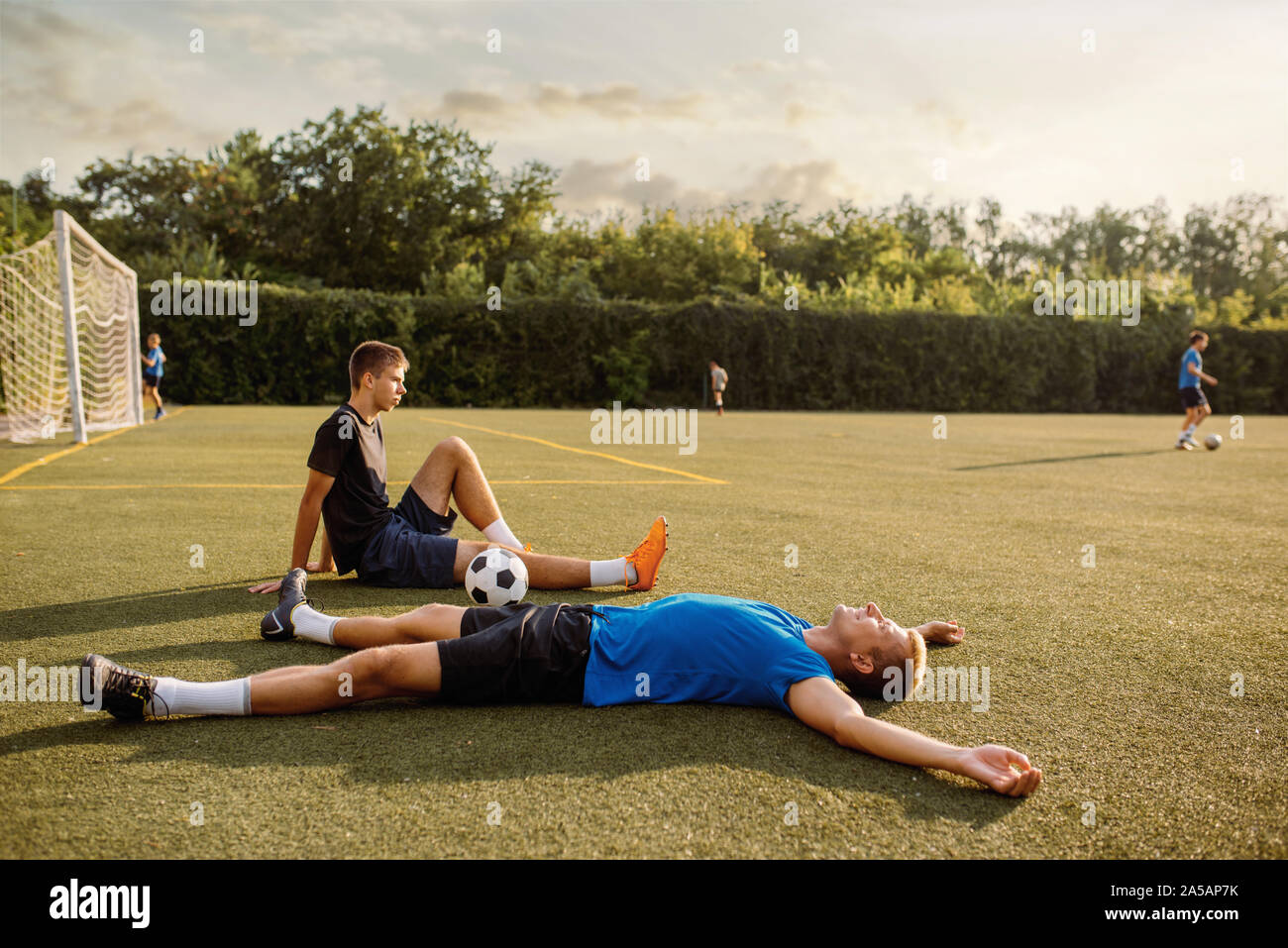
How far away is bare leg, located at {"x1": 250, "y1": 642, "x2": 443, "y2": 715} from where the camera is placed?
300 centimetres

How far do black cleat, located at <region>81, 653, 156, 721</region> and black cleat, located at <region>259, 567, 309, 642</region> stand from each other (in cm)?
83

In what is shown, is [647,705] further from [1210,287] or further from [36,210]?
[1210,287]

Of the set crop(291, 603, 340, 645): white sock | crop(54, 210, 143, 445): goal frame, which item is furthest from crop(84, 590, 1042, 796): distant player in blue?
crop(54, 210, 143, 445): goal frame

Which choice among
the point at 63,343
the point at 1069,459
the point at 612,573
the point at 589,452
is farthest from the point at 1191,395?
the point at 63,343

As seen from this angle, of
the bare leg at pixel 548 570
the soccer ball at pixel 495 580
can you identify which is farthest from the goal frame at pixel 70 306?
the soccer ball at pixel 495 580

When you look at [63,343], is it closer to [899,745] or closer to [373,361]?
[373,361]

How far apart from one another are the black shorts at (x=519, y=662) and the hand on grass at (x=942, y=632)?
5.68 feet

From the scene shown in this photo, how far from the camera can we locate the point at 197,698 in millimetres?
2963

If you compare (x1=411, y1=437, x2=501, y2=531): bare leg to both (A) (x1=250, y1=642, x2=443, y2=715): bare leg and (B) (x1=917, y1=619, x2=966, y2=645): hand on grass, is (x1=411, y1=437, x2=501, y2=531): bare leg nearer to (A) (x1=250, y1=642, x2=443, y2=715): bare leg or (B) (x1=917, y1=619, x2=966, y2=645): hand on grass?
(A) (x1=250, y1=642, x2=443, y2=715): bare leg

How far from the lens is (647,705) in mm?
3203

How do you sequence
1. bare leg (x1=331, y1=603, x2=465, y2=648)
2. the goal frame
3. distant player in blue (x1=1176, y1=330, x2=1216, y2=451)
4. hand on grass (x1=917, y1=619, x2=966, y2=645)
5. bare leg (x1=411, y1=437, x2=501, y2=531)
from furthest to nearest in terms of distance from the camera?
1. distant player in blue (x1=1176, y1=330, x2=1216, y2=451)
2. the goal frame
3. bare leg (x1=411, y1=437, x2=501, y2=531)
4. hand on grass (x1=917, y1=619, x2=966, y2=645)
5. bare leg (x1=331, y1=603, x2=465, y2=648)

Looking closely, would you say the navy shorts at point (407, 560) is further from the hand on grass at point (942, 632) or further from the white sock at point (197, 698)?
the hand on grass at point (942, 632)

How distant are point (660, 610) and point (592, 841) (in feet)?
3.67

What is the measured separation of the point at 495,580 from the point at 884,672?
1.94m
